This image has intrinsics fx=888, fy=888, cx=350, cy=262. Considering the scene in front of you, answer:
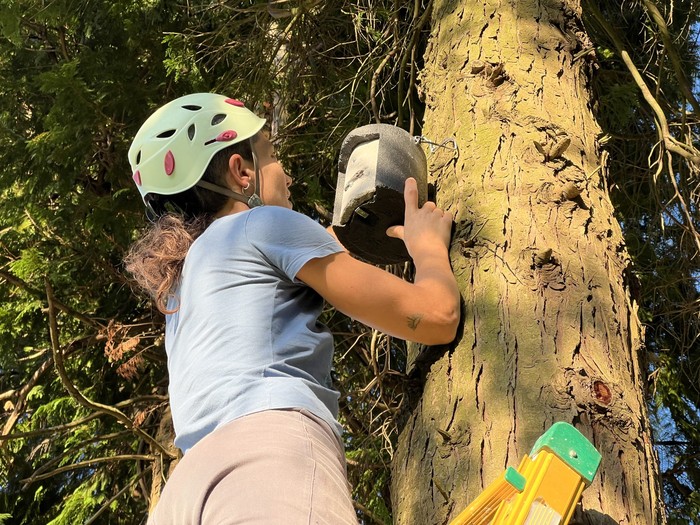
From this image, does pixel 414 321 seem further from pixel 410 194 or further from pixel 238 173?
pixel 238 173

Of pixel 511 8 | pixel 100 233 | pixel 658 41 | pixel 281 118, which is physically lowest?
pixel 100 233

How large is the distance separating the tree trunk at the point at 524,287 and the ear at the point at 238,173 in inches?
18.7

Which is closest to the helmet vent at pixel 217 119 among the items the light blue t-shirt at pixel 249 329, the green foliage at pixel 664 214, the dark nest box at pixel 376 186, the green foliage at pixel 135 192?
the dark nest box at pixel 376 186

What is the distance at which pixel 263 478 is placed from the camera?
4.89 feet

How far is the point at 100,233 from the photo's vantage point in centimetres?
503

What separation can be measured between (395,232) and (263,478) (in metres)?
0.90

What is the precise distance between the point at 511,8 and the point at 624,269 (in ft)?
2.74

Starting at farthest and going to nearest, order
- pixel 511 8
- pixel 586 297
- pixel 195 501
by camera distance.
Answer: pixel 511 8 → pixel 586 297 → pixel 195 501

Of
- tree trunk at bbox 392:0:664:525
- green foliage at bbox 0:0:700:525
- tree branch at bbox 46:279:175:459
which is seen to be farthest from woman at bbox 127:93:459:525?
green foliage at bbox 0:0:700:525

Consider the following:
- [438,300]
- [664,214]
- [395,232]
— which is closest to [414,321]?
[438,300]

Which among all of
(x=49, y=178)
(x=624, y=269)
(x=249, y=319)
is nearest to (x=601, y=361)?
(x=624, y=269)

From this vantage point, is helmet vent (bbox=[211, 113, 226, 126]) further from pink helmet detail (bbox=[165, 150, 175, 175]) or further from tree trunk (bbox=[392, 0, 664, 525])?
tree trunk (bbox=[392, 0, 664, 525])

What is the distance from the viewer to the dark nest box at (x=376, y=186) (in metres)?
2.17

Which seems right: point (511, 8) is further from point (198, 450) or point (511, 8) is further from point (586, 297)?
point (198, 450)
